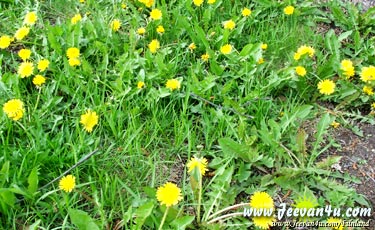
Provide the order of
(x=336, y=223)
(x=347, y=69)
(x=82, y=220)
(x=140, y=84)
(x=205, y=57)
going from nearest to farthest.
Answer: (x=82, y=220) < (x=336, y=223) < (x=140, y=84) < (x=347, y=69) < (x=205, y=57)

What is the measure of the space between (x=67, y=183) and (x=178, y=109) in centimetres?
77

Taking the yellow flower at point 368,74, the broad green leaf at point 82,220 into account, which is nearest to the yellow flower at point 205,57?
the yellow flower at point 368,74

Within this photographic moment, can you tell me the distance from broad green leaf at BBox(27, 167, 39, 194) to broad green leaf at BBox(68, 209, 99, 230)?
265 millimetres

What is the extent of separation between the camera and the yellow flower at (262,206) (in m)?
2.13

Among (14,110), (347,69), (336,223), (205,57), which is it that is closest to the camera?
(336,223)

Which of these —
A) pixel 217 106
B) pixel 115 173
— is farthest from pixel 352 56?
pixel 115 173

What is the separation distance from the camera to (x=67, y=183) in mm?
2215

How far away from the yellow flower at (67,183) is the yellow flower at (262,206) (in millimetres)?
811

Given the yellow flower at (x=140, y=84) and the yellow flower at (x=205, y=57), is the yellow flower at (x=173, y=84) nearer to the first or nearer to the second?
the yellow flower at (x=140, y=84)

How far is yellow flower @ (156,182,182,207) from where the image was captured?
6.90 ft

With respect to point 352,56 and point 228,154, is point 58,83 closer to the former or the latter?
point 228,154

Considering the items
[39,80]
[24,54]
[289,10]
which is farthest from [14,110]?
[289,10]

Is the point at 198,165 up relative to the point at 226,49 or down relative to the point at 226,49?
down

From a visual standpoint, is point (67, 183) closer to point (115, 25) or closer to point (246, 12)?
point (115, 25)
